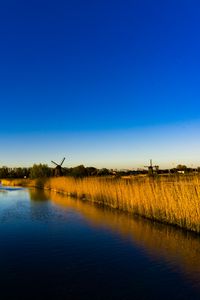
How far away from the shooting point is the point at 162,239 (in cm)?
1297

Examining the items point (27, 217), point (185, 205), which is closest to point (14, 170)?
point (27, 217)

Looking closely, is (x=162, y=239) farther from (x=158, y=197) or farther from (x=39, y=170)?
(x=39, y=170)

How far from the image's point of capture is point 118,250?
1157cm

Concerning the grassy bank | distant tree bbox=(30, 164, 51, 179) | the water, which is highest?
distant tree bbox=(30, 164, 51, 179)

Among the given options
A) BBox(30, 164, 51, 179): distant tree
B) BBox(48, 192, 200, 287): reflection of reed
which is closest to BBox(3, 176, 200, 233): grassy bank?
BBox(48, 192, 200, 287): reflection of reed

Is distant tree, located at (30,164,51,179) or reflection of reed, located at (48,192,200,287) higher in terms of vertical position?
distant tree, located at (30,164,51,179)

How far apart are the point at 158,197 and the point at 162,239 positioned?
11.8 ft

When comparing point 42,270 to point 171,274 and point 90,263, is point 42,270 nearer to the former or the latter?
point 90,263

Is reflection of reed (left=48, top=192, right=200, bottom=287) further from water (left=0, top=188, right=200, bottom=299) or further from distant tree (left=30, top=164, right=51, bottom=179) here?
distant tree (left=30, top=164, right=51, bottom=179)

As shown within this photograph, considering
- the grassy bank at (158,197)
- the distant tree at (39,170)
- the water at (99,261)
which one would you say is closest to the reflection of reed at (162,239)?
the water at (99,261)

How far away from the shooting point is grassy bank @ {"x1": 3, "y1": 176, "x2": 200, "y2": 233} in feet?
44.7

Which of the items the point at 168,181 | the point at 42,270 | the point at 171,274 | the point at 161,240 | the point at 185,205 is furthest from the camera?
the point at 168,181

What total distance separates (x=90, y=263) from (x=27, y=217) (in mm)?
10855

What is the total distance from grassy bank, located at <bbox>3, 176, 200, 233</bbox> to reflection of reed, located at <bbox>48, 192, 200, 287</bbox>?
21.0 inches
